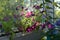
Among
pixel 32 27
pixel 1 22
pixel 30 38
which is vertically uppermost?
pixel 1 22

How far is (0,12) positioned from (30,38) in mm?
523

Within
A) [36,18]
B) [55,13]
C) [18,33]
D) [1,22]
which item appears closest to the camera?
[1,22]

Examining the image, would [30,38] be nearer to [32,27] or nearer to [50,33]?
[32,27]

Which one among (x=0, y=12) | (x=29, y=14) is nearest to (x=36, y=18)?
(x=29, y=14)

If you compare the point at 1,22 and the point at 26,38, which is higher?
the point at 1,22

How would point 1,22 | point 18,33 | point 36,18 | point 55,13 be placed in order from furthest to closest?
point 55,13 < point 36,18 < point 18,33 < point 1,22

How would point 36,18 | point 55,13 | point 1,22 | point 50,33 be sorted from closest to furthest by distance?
point 50,33
point 1,22
point 36,18
point 55,13

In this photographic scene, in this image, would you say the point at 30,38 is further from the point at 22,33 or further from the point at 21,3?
the point at 21,3

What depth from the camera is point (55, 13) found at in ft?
9.34

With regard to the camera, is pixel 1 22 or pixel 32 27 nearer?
pixel 1 22

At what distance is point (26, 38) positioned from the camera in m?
2.22

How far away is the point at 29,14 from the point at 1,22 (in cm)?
49

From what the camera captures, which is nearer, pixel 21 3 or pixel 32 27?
pixel 32 27

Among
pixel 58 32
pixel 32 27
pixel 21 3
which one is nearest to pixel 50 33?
pixel 58 32
